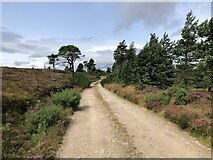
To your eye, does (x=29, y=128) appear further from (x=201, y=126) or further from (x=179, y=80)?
(x=179, y=80)

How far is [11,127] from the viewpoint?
12695 mm

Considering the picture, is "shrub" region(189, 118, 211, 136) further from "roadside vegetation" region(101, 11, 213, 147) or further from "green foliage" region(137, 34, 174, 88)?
"green foliage" region(137, 34, 174, 88)

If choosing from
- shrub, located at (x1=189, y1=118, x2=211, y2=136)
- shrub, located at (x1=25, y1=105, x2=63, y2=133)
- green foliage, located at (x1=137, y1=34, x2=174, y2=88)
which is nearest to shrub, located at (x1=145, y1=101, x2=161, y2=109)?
shrub, located at (x1=189, y1=118, x2=211, y2=136)

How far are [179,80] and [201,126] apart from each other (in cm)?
2293

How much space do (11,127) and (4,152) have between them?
324cm

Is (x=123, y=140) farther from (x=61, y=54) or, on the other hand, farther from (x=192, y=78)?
(x=61, y=54)

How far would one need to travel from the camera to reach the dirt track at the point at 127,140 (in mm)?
9175

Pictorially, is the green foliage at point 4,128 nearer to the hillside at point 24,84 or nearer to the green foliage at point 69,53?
the hillside at point 24,84

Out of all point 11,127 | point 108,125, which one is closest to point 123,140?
point 108,125

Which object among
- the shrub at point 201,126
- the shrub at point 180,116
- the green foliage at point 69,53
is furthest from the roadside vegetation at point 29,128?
the green foliage at point 69,53

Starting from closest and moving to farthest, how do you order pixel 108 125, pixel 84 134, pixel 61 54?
pixel 84 134, pixel 108 125, pixel 61 54

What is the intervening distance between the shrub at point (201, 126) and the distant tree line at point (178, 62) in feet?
28.7

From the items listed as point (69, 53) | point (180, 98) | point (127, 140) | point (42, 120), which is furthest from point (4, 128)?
point (69, 53)

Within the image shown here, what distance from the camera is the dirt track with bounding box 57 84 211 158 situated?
9.18 m
